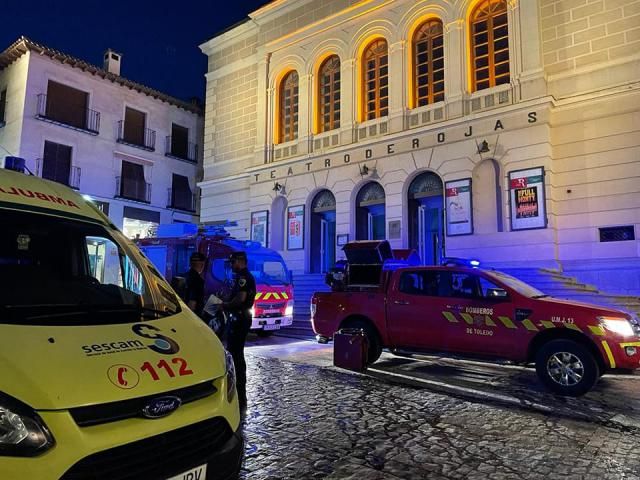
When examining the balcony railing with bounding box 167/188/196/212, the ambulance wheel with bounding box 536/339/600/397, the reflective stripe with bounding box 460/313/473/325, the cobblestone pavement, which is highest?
the balcony railing with bounding box 167/188/196/212

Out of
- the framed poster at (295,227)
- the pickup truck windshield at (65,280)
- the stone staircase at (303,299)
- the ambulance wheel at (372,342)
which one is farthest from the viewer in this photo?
the framed poster at (295,227)

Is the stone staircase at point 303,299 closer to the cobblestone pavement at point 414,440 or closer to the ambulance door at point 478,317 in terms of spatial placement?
the ambulance door at point 478,317

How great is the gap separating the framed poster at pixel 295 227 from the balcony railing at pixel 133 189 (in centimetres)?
1124

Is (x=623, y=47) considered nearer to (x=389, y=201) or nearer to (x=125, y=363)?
(x=389, y=201)

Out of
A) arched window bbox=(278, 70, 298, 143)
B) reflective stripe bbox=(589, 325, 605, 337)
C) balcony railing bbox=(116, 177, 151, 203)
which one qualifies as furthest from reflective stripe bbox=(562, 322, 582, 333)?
balcony railing bbox=(116, 177, 151, 203)

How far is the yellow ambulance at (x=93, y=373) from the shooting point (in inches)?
79.4

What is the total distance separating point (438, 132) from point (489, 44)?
354 cm

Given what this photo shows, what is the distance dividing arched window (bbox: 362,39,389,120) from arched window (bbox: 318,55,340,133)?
1.41 metres

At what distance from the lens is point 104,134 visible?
2577cm

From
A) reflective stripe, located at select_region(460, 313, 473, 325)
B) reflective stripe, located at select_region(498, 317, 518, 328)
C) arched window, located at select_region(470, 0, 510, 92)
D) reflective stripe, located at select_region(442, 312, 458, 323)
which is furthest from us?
arched window, located at select_region(470, 0, 510, 92)

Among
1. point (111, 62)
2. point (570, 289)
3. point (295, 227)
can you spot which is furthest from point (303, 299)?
point (111, 62)

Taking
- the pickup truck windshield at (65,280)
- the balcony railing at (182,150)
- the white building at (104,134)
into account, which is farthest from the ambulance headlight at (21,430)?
the balcony railing at (182,150)

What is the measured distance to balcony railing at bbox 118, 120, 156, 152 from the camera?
26484mm

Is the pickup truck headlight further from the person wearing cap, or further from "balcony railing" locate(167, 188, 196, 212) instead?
"balcony railing" locate(167, 188, 196, 212)
